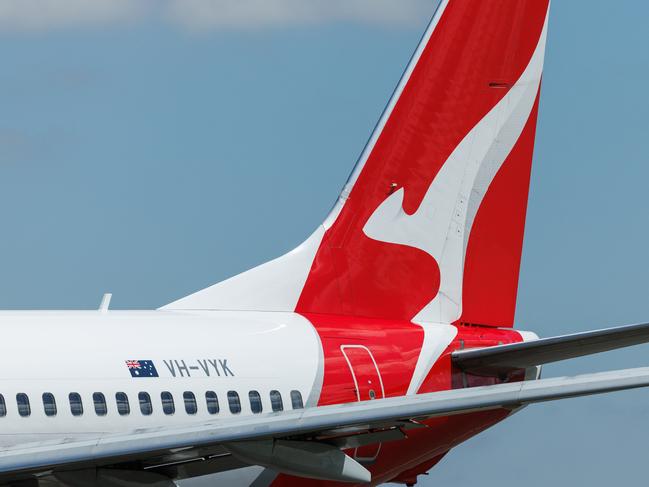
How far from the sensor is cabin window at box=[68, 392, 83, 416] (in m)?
13.5

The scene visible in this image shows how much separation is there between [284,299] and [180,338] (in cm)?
216

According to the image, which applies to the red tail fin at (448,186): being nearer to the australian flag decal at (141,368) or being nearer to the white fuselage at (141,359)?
the white fuselage at (141,359)

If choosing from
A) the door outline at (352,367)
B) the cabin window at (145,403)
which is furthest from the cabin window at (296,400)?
the cabin window at (145,403)

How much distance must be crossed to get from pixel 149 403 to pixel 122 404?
1.24ft

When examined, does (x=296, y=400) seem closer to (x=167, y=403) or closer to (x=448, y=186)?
(x=167, y=403)

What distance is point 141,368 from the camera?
14398mm

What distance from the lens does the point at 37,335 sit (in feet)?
45.3

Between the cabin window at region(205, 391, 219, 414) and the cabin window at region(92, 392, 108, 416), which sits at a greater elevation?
the cabin window at region(92, 392, 108, 416)

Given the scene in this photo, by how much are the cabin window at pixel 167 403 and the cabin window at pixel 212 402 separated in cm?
50

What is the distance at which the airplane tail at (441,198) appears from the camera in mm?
17547

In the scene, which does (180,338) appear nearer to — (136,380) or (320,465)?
(136,380)

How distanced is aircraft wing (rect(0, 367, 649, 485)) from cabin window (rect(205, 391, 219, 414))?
10.0 ft

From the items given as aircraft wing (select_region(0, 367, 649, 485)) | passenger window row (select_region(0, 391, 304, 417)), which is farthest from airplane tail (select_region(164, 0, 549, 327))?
aircraft wing (select_region(0, 367, 649, 485))

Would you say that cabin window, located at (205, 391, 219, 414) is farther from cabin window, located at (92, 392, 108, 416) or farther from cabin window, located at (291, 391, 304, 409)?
cabin window, located at (92, 392, 108, 416)
